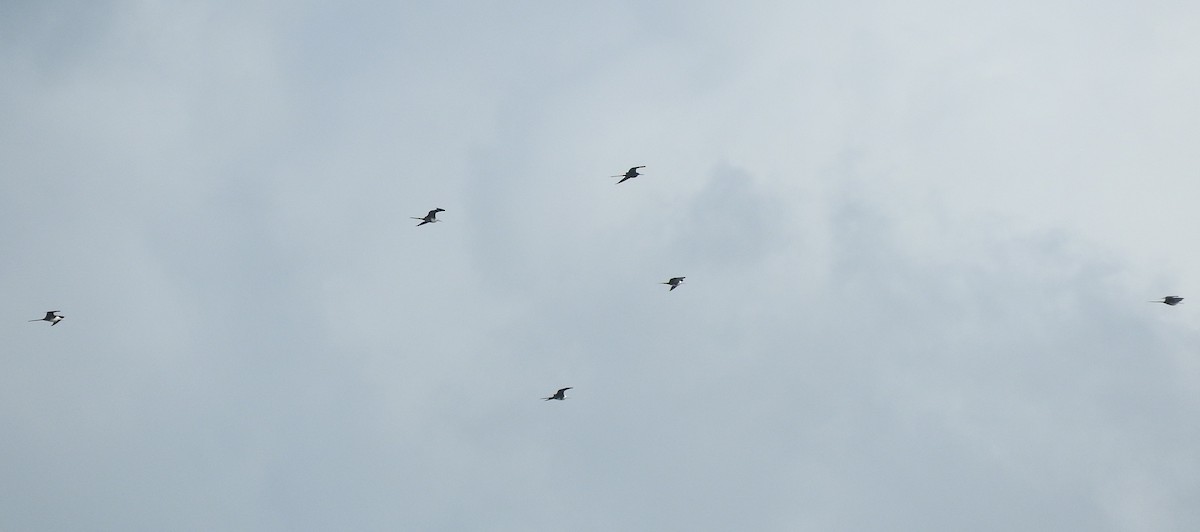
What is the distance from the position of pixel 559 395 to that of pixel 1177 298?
60.8m

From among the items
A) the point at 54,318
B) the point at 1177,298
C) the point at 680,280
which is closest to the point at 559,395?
the point at 680,280

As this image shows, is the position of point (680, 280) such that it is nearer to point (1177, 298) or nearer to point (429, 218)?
point (429, 218)

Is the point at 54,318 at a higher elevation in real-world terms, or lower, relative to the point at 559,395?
higher

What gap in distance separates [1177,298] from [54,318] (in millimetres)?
109602

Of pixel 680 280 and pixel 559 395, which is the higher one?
pixel 680 280

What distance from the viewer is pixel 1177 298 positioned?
130 meters

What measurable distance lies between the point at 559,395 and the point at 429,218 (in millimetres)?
21648

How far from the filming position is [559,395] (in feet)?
433

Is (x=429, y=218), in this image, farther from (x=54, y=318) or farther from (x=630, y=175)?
(x=54, y=318)

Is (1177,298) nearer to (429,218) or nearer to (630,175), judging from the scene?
(630,175)

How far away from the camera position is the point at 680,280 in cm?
13112

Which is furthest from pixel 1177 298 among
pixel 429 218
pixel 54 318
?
pixel 54 318

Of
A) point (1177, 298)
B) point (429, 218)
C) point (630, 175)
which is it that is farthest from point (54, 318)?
point (1177, 298)

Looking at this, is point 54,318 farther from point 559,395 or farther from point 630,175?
point 630,175
